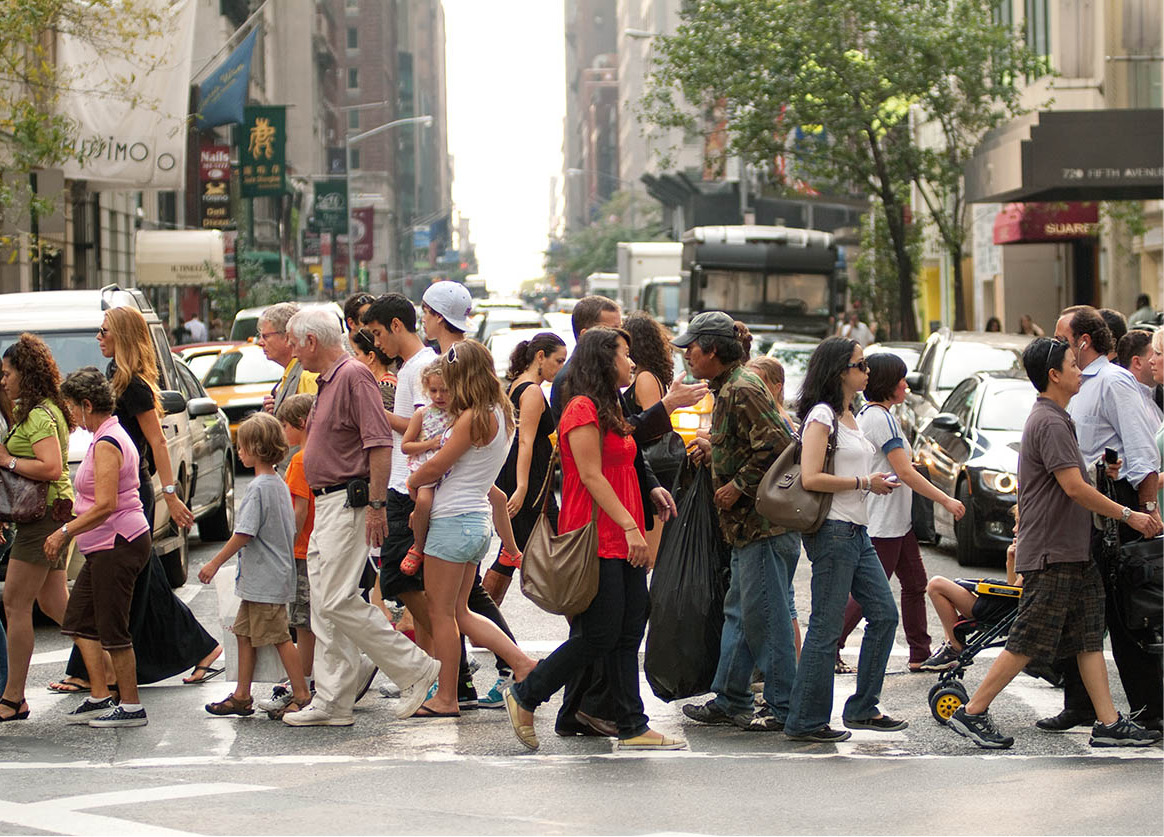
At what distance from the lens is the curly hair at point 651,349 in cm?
867

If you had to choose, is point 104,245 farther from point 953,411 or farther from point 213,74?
point 953,411

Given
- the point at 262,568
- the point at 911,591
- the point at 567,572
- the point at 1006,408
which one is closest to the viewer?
the point at 567,572

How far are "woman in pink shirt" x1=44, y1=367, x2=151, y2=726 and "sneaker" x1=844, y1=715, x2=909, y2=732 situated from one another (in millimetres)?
3204

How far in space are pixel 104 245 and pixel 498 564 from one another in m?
32.0

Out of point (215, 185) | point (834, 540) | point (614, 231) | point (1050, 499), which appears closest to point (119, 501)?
point (834, 540)

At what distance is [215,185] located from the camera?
157 feet

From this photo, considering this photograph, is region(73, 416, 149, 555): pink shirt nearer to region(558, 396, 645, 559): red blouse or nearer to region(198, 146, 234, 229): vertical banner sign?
region(558, 396, 645, 559): red blouse

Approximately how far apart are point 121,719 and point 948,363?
11337mm

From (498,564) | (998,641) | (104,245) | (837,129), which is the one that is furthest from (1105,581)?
(104,245)

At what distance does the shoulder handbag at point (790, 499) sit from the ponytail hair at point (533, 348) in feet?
5.62

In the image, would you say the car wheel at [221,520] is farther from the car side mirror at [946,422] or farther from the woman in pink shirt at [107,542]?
the woman in pink shirt at [107,542]

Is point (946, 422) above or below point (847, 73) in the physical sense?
below

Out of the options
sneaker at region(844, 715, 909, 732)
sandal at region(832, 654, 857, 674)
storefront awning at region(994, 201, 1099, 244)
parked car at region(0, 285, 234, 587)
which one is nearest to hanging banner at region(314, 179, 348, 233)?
storefront awning at region(994, 201, 1099, 244)

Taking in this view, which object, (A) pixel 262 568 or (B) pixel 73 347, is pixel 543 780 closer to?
(A) pixel 262 568
